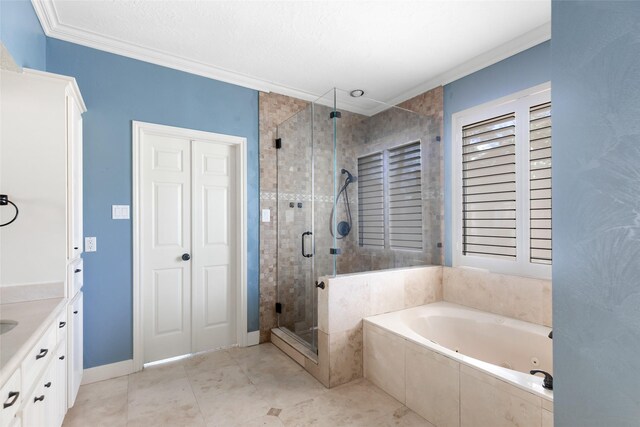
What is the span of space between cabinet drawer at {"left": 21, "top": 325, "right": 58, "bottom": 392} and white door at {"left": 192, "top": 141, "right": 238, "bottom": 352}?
1.46 metres

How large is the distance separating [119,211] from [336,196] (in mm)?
1773

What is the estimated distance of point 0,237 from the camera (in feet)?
5.37

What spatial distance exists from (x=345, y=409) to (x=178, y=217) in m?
2.10

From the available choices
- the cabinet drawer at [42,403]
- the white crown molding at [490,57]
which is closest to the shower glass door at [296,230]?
the white crown molding at [490,57]

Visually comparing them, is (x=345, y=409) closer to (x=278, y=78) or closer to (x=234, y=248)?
(x=234, y=248)

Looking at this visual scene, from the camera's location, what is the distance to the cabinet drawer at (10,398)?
3.16 feet

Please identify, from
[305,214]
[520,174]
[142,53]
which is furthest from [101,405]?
[520,174]

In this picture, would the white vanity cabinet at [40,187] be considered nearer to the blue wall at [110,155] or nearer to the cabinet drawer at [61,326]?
the cabinet drawer at [61,326]

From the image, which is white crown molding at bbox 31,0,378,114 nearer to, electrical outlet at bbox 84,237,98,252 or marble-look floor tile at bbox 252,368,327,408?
electrical outlet at bbox 84,237,98,252

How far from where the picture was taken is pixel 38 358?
50.8 inches

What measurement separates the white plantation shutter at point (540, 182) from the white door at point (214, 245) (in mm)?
2565

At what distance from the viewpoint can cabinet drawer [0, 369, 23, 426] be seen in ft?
3.16

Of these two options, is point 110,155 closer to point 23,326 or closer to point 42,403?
point 23,326

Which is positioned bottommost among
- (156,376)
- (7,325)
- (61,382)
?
(156,376)
